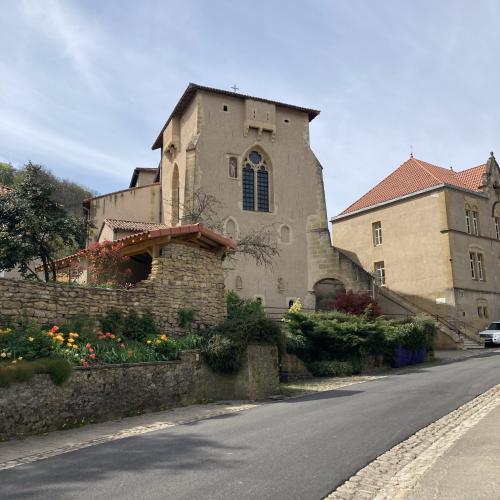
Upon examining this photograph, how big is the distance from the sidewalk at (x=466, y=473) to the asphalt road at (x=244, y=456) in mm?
863

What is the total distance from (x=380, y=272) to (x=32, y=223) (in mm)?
25634

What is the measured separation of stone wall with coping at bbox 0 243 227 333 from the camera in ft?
37.5

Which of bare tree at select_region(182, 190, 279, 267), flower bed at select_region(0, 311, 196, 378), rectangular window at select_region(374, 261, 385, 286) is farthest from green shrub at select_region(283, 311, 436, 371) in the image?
rectangular window at select_region(374, 261, 385, 286)

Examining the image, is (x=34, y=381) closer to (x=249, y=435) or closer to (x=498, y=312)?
(x=249, y=435)

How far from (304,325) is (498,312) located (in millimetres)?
20013

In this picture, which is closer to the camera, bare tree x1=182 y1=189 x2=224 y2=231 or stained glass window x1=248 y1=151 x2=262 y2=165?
bare tree x1=182 y1=189 x2=224 y2=231

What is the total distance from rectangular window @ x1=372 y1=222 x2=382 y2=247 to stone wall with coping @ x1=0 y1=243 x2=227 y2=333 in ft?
73.4

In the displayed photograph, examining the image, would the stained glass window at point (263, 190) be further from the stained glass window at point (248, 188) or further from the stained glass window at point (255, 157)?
the stained glass window at point (255, 157)

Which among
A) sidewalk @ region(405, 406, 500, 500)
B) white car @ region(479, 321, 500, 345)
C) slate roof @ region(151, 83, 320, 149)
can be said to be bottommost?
sidewalk @ region(405, 406, 500, 500)

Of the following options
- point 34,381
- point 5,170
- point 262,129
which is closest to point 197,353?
point 34,381

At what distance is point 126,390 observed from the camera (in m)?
11.1

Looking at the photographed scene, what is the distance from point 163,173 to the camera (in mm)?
32562

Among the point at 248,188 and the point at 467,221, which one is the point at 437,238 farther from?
the point at 248,188

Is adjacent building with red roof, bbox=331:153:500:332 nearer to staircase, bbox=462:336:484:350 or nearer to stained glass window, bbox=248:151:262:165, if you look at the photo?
staircase, bbox=462:336:484:350
